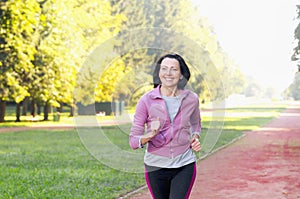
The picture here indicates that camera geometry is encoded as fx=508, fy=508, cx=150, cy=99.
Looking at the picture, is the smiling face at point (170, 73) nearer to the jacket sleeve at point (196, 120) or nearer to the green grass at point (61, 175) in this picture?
the jacket sleeve at point (196, 120)

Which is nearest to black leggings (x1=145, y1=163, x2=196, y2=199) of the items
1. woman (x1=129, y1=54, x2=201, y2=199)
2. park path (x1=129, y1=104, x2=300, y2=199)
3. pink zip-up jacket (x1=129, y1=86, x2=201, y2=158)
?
woman (x1=129, y1=54, x2=201, y2=199)

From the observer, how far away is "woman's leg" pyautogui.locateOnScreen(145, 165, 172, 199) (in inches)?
168

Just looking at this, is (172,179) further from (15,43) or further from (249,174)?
(15,43)

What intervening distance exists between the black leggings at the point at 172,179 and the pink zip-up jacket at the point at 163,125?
0.54 ft

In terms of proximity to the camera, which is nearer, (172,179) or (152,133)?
(152,133)

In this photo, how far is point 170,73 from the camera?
4.23 metres

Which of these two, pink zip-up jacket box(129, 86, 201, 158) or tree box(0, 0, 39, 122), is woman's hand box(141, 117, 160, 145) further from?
tree box(0, 0, 39, 122)

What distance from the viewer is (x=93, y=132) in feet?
14.8

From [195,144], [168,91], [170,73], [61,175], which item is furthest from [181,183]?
[61,175]

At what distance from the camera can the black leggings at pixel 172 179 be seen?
4270 millimetres

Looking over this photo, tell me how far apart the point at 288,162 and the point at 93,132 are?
11.1m

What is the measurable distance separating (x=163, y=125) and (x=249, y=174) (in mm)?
8530

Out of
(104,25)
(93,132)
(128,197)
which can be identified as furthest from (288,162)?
(104,25)

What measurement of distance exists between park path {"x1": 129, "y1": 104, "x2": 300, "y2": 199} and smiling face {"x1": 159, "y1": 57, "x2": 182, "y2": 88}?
17.4ft
